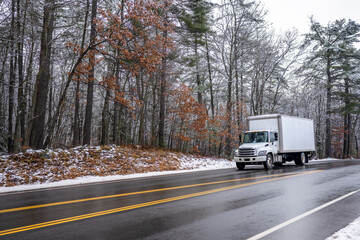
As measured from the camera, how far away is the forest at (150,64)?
50.4 feet

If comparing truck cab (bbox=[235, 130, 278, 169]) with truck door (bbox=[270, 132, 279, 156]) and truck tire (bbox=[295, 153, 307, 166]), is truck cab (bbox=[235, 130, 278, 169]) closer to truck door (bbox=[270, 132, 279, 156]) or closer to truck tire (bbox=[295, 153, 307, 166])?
truck door (bbox=[270, 132, 279, 156])

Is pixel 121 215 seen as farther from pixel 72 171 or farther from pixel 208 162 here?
pixel 208 162

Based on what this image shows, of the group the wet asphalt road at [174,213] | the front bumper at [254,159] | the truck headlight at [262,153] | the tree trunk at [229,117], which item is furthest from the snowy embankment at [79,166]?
the tree trunk at [229,117]

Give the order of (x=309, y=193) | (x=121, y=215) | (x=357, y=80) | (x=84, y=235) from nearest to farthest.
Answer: (x=84, y=235), (x=121, y=215), (x=309, y=193), (x=357, y=80)

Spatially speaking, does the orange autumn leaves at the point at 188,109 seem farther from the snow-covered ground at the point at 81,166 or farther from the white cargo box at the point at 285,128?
the white cargo box at the point at 285,128

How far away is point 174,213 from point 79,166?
972cm

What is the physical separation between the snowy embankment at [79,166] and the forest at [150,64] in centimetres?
217

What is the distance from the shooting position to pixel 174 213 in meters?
6.27

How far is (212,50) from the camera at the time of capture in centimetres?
2939

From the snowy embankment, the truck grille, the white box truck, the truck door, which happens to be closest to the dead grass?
the snowy embankment

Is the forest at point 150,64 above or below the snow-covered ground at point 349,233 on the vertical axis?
above

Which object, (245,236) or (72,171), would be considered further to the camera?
(72,171)

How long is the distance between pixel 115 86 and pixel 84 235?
1204 centimetres

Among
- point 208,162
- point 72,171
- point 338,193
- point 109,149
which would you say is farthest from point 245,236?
point 208,162
